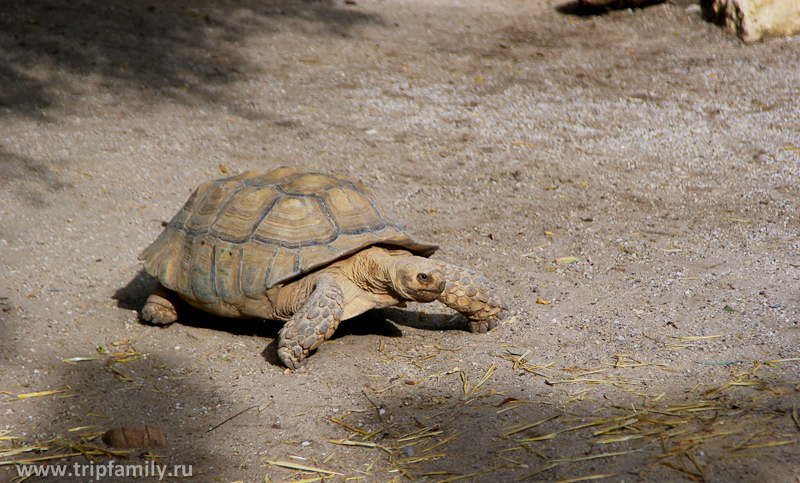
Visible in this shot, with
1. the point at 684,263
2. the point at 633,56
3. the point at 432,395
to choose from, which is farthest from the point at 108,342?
the point at 633,56

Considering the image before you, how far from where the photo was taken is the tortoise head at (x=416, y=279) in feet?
8.95

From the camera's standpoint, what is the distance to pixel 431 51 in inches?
287

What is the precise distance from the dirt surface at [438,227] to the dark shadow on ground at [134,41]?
0.04 m

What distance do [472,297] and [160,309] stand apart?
5.49 feet

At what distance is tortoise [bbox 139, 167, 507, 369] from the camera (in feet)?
9.07

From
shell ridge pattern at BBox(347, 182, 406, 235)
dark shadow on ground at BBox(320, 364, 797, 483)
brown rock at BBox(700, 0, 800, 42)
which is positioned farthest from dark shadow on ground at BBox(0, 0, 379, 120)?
dark shadow on ground at BBox(320, 364, 797, 483)

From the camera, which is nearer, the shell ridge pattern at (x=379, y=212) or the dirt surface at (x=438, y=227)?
the dirt surface at (x=438, y=227)

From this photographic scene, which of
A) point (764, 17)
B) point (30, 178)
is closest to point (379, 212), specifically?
point (30, 178)

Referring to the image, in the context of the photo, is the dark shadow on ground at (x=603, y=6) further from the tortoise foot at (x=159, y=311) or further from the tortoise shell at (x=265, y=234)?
the tortoise foot at (x=159, y=311)

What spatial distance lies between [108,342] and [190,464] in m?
1.22

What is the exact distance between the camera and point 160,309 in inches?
122

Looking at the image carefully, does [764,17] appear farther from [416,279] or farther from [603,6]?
[416,279]

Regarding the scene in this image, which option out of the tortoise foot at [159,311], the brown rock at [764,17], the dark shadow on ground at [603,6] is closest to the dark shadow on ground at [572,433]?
the tortoise foot at [159,311]

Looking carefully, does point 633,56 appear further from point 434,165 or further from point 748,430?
point 748,430
